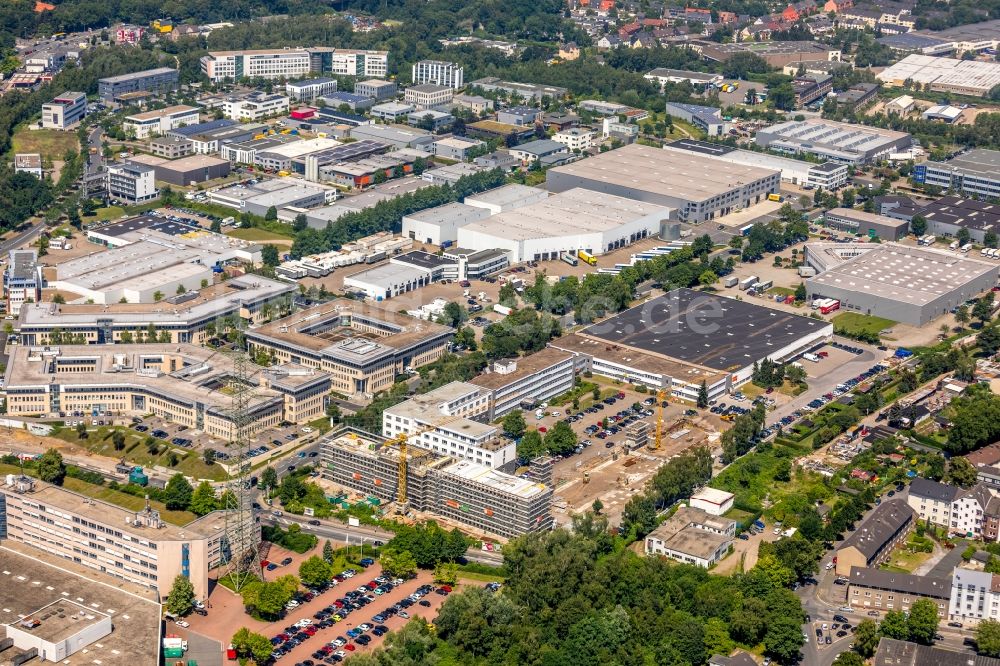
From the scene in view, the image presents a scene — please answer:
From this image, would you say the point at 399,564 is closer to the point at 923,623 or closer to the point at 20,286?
the point at 923,623

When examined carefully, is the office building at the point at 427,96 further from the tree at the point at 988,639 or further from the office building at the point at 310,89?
the tree at the point at 988,639

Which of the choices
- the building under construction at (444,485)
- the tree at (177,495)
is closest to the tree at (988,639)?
the building under construction at (444,485)

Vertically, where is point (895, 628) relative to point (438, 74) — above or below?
below

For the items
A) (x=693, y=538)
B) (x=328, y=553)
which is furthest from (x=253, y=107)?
(x=693, y=538)

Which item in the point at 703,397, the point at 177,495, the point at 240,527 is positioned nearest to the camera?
the point at 240,527

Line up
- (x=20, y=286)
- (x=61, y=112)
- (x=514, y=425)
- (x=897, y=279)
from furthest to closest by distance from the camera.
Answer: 1. (x=61, y=112)
2. (x=897, y=279)
3. (x=20, y=286)
4. (x=514, y=425)

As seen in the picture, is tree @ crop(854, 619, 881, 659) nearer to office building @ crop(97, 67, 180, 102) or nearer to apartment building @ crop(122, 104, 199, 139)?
apartment building @ crop(122, 104, 199, 139)

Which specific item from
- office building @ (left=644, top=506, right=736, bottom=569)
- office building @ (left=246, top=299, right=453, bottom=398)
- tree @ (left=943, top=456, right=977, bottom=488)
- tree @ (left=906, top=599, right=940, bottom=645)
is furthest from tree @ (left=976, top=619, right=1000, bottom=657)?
office building @ (left=246, top=299, right=453, bottom=398)
